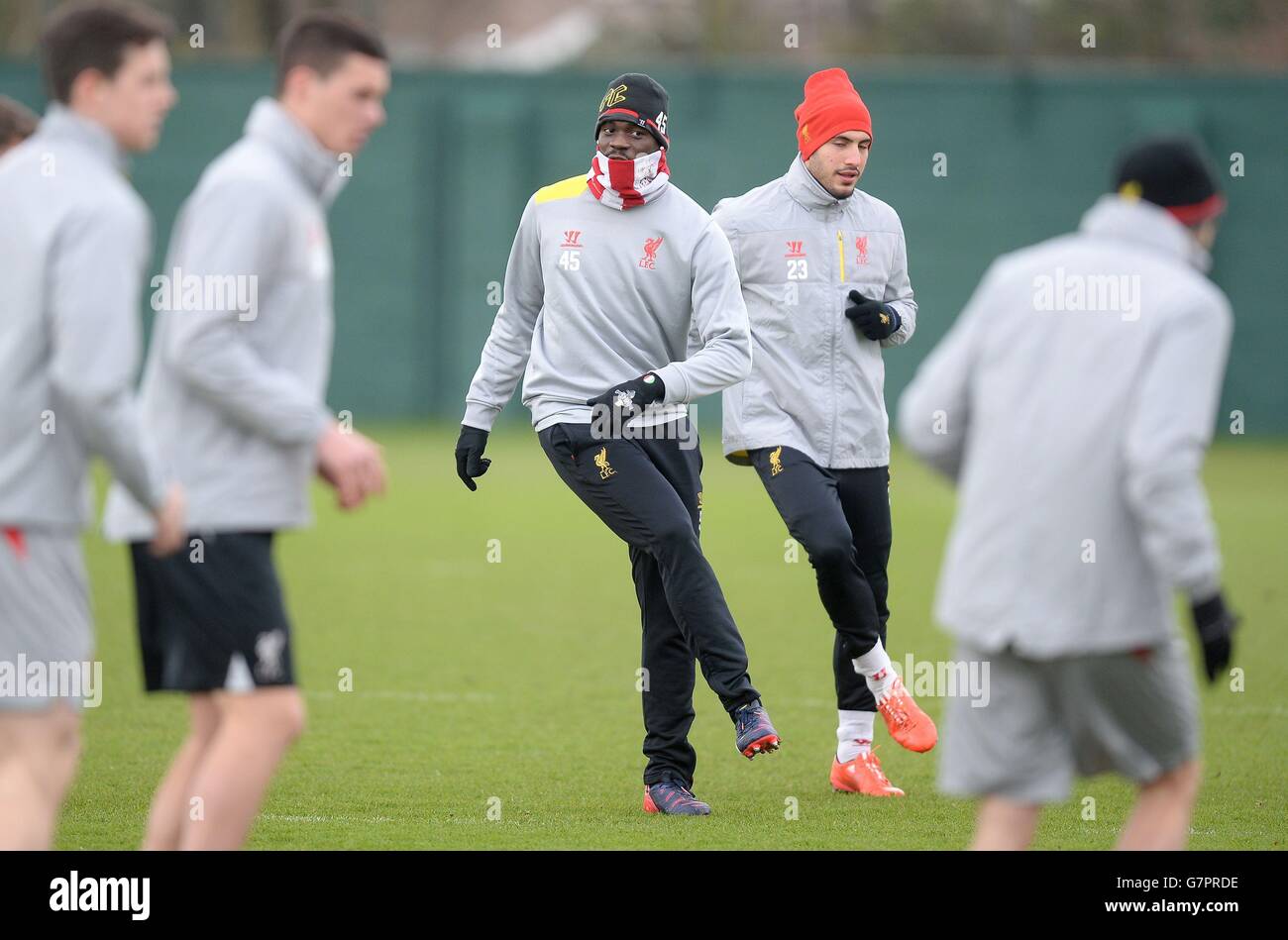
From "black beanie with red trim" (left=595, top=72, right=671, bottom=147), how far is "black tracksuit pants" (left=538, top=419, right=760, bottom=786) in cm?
106

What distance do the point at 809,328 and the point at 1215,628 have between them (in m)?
3.14

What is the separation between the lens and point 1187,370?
3730 mm

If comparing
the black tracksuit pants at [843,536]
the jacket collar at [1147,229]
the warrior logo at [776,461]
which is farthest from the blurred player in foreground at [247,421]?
the warrior logo at [776,461]

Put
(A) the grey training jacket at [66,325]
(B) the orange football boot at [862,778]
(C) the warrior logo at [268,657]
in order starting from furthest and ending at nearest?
→ (B) the orange football boot at [862,778] → (C) the warrior logo at [268,657] → (A) the grey training jacket at [66,325]

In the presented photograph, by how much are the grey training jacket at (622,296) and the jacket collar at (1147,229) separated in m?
2.32

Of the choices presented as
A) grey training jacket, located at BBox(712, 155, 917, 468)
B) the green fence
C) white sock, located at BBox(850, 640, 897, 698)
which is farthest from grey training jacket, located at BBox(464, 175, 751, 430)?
the green fence

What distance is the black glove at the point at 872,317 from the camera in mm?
6758

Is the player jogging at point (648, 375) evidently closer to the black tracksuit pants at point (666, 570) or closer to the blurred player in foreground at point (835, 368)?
the black tracksuit pants at point (666, 570)

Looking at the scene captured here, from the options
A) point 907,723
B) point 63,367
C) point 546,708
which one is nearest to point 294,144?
point 63,367

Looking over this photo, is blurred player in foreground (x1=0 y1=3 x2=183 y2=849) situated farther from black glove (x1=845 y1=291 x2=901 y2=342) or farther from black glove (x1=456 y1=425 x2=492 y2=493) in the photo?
black glove (x1=845 y1=291 x2=901 y2=342)

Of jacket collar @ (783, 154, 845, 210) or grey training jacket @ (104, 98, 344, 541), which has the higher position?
jacket collar @ (783, 154, 845, 210)

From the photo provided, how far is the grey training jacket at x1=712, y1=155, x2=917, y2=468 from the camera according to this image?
268 inches

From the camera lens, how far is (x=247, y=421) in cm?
414

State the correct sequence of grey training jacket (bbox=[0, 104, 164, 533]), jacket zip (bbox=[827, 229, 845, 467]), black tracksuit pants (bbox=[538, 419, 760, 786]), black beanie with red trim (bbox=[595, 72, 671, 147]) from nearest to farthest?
grey training jacket (bbox=[0, 104, 164, 533]) → black tracksuit pants (bbox=[538, 419, 760, 786]) → black beanie with red trim (bbox=[595, 72, 671, 147]) → jacket zip (bbox=[827, 229, 845, 467])
